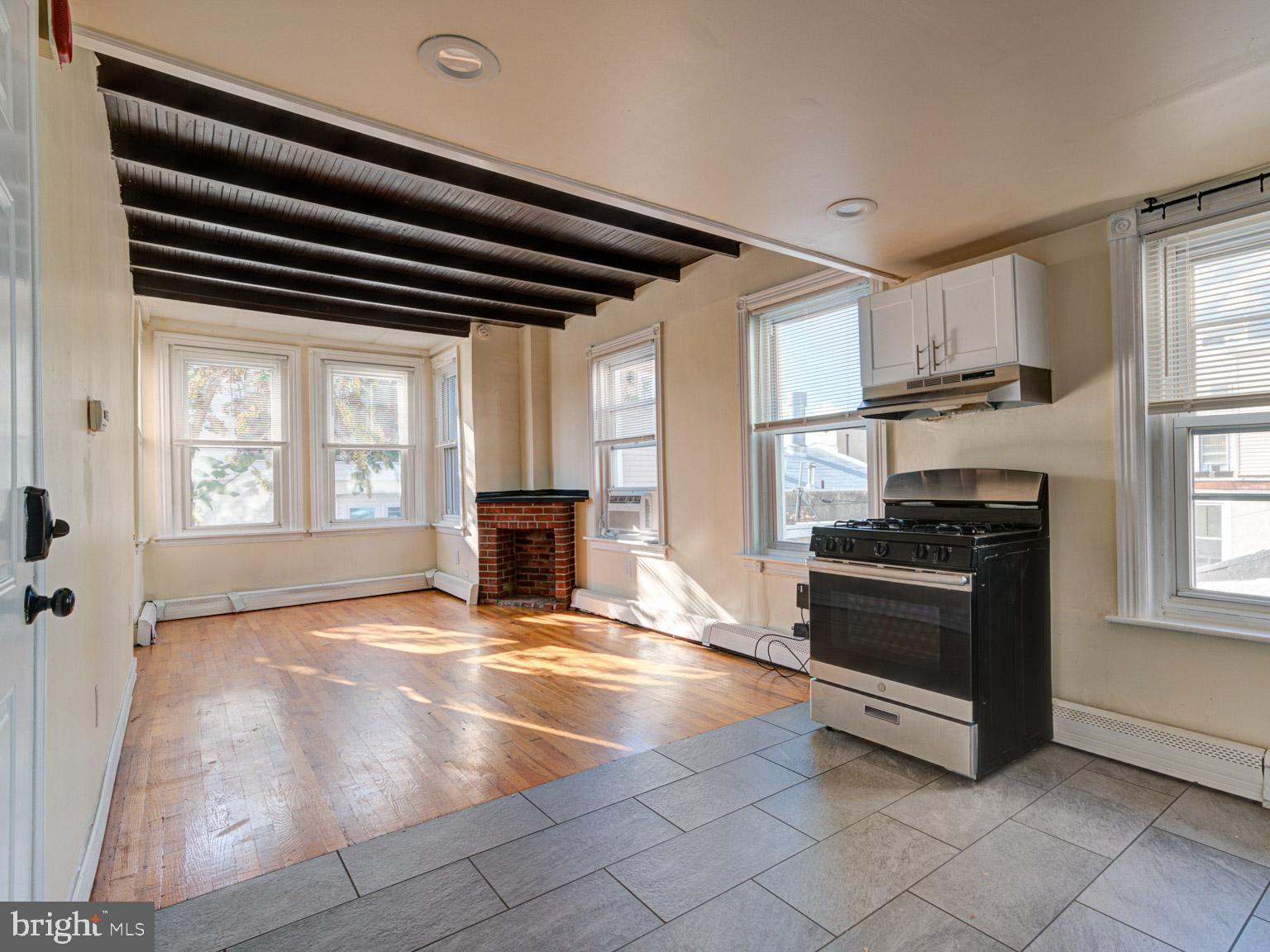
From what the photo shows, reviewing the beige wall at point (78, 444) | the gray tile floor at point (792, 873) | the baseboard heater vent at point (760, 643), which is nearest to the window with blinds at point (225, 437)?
the beige wall at point (78, 444)

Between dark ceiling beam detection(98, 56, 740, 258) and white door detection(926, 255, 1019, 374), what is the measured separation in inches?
46.1

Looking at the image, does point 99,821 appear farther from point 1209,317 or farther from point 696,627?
point 1209,317

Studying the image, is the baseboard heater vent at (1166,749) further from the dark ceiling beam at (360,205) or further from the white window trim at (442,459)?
the white window trim at (442,459)

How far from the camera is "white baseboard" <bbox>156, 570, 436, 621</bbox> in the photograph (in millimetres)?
5824

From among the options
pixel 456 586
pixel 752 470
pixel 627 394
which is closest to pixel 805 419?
pixel 752 470

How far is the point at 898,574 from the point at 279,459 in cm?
605

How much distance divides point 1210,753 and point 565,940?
2.49 m

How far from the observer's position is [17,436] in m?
1.13

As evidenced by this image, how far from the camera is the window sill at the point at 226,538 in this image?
5.88 metres

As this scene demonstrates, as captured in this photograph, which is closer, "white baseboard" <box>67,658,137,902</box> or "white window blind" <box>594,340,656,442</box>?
"white baseboard" <box>67,658,137,902</box>

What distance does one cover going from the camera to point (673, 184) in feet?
7.95

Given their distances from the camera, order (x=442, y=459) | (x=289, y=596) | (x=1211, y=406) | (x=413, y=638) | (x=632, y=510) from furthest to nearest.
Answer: (x=442, y=459) → (x=289, y=596) → (x=632, y=510) → (x=413, y=638) → (x=1211, y=406)

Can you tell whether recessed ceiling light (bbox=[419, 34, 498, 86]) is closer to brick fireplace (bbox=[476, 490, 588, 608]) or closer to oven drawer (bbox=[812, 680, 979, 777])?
oven drawer (bbox=[812, 680, 979, 777])

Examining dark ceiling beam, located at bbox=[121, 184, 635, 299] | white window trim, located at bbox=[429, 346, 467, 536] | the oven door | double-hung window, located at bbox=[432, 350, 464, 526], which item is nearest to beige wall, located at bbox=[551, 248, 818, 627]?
dark ceiling beam, located at bbox=[121, 184, 635, 299]
